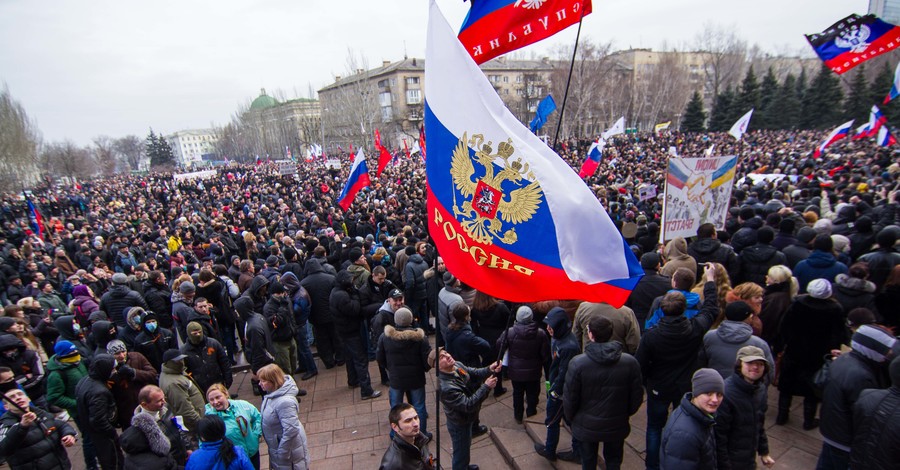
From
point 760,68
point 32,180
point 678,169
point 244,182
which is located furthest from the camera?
point 760,68

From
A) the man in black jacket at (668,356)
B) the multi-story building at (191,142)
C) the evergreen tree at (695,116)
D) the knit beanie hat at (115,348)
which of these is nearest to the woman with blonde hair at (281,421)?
the knit beanie hat at (115,348)

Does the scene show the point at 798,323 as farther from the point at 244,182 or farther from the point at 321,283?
the point at 244,182

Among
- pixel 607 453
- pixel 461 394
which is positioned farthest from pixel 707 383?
pixel 461 394

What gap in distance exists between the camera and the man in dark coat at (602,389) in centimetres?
341

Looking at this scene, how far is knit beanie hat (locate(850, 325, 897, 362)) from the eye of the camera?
10.4 feet

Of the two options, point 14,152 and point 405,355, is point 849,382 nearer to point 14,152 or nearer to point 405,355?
point 405,355

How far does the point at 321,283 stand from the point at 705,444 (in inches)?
204

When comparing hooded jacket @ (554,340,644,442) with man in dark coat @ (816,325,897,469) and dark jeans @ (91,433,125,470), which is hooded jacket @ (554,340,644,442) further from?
dark jeans @ (91,433,125,470)

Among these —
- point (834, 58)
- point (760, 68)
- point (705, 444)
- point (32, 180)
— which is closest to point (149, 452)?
point (705, 444)

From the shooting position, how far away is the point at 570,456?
4.34m

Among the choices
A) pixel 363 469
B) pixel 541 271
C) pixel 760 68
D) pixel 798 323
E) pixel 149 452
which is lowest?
pixel 363 469

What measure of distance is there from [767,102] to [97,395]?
5498cm

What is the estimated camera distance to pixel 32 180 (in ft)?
181

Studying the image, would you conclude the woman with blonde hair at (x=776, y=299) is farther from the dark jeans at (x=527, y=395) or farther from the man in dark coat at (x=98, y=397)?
the man in dark coat at (x=98, y=397)
